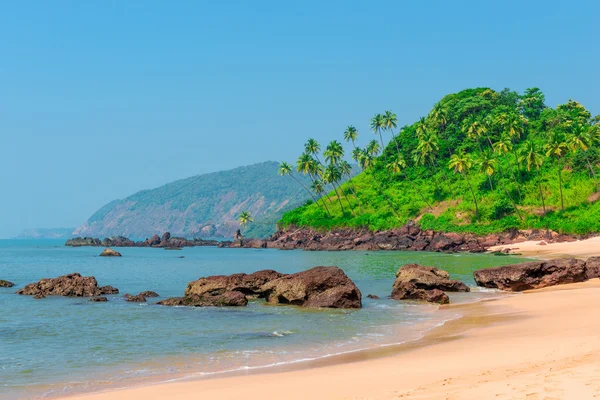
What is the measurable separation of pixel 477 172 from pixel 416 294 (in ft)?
295

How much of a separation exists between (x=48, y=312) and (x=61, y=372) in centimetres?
1380

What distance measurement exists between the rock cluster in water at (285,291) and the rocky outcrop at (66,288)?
7.02 meters

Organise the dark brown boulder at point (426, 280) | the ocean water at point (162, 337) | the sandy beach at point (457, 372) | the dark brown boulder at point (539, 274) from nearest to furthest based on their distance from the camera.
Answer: the sandy beach at point (457, 372) < the ocean water at point (162, 337) < the dark brown boulder at point (426, 280) < the dark brown boulder at point (539, 274)

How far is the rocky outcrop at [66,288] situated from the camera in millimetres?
35812

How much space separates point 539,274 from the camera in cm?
3444

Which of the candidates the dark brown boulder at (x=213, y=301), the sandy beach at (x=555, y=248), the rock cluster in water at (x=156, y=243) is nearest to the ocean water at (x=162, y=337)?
the dark brown boulder at (x=213, y=301)

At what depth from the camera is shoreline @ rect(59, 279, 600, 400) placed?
455 inches

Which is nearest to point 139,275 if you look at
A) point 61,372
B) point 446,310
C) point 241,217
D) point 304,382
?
point 446,310

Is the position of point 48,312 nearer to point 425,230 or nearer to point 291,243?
point 425,230

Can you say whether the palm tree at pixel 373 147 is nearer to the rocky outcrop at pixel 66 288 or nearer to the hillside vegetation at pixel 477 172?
the hillside vegetation at pixel 477 172

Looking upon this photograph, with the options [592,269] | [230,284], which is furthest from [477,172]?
[230,284]

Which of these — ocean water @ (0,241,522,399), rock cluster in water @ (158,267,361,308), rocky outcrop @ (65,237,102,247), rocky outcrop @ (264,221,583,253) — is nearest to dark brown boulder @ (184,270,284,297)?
rock cluster in water @ (158,267,361,308)

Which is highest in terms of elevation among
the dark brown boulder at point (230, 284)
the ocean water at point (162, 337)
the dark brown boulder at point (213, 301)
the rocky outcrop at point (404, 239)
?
the rocky outcrop at point (404, 239)

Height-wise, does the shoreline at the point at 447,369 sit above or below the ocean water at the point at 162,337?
above
